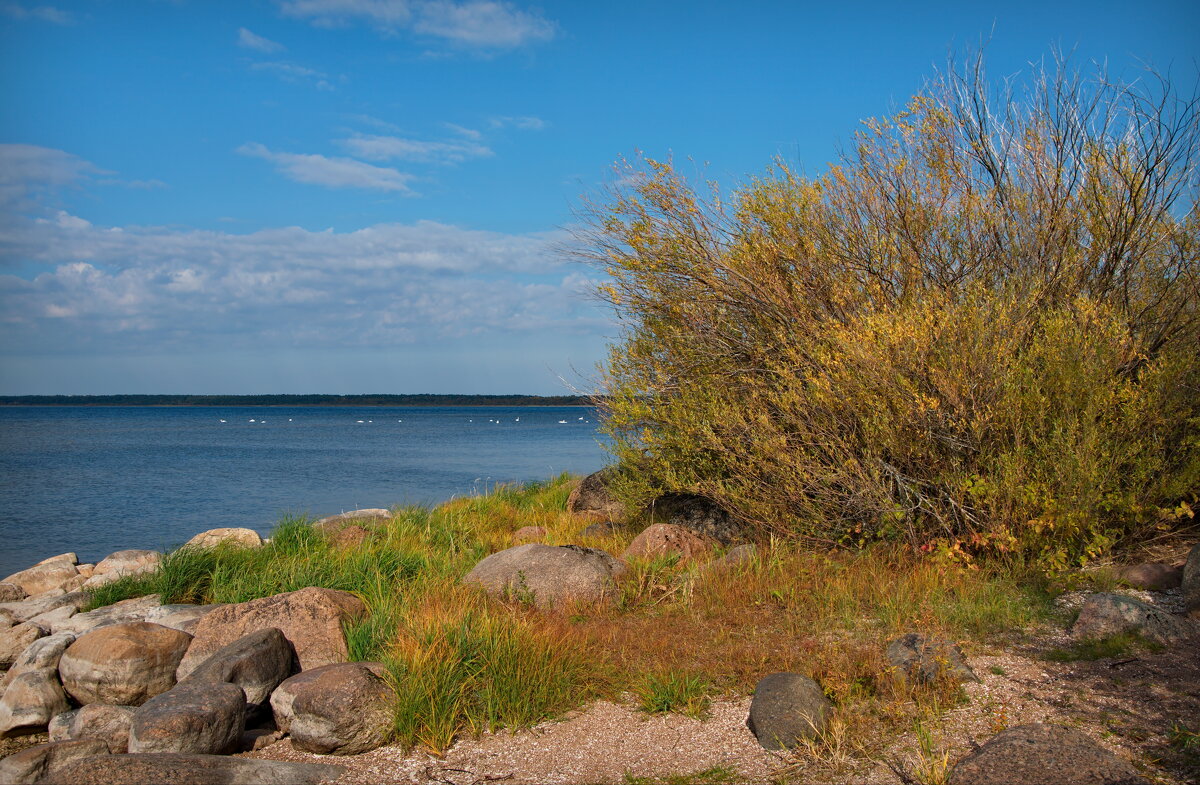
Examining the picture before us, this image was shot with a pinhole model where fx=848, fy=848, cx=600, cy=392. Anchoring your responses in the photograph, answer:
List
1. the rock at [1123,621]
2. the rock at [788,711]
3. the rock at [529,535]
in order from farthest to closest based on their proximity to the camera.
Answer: the rock at [529,535] → the rock at [1123,621] → the rock at [788,711]

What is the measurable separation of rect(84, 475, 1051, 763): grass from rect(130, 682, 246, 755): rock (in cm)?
Result: 83

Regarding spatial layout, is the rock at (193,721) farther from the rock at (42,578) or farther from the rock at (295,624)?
the rock at (42,578)

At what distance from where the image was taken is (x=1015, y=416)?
7441 mm

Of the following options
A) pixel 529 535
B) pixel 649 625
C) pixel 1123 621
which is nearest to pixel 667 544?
pixel 649 625

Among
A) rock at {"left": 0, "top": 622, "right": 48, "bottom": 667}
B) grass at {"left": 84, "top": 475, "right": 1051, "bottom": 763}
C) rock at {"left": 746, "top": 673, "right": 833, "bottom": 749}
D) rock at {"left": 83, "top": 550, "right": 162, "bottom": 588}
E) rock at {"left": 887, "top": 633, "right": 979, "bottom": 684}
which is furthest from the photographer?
rock at {"left": 83, "top": 550, "right": 162, "bottom": 588}

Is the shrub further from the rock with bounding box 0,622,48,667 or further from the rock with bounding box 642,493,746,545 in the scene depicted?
the rock with bounding box 0,622,48,667

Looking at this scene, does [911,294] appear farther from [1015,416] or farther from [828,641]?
[828,641]

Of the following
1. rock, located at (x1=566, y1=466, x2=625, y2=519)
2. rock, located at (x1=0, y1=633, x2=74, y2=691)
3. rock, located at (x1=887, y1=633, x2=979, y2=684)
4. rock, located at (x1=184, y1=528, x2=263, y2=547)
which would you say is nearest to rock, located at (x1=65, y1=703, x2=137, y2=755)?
rock, located at (x1=0, y1=633, x2=74, y2=691)

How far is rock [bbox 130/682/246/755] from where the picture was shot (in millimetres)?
5422

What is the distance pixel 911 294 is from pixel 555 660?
5.47m

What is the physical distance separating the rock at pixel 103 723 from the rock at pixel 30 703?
86 cm

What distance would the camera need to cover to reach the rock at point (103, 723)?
6250 millimetres

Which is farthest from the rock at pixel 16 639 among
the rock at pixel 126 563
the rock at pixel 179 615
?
the rock at pixel 126 563

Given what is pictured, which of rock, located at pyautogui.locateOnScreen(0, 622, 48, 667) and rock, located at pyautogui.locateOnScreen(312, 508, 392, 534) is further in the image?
rock, located at pyautogui.locateOnScreen(312, 508, 392, 534)
